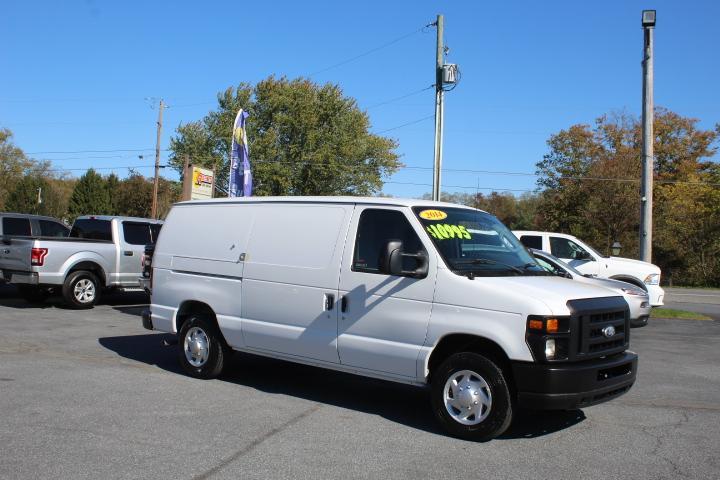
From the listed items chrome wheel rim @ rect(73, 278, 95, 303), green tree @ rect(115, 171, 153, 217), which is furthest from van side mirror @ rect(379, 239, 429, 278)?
green tree @ rect(115, 171, 153, 217)

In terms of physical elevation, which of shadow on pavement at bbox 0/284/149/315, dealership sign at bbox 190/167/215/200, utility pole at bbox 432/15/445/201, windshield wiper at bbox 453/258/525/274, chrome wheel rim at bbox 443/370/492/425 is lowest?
shadow on pavement at bbox 0/284/149/315

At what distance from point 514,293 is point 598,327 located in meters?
0.82

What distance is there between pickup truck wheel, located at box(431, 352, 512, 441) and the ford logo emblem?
101 cm

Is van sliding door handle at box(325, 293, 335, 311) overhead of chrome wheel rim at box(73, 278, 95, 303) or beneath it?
overhead

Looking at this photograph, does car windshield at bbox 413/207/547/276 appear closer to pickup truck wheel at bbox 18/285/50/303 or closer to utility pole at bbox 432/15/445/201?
pickup truck wheel at bbox 18/285/50/303

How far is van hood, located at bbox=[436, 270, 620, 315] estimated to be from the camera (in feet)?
17.2

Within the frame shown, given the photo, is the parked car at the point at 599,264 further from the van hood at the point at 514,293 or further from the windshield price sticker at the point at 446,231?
the van hood at the point at 514,293

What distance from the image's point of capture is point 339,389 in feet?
24.6

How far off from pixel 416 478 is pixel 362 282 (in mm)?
2127

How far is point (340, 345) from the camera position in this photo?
6301mm

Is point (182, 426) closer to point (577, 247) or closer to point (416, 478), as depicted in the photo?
point (416, 478)

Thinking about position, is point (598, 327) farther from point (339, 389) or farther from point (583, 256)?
point (583, 256)

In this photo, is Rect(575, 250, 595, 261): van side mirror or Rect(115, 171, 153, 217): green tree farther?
Rect(115, 171, 153, 217): green tree

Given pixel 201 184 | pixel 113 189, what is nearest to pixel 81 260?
pixel 201 184
